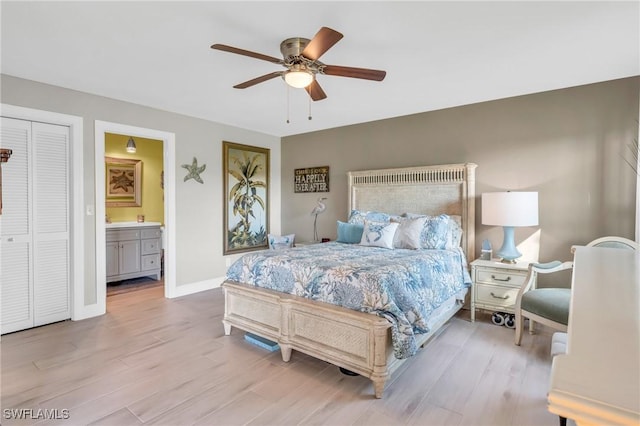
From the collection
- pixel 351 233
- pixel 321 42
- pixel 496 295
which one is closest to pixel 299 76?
pixel 321 42

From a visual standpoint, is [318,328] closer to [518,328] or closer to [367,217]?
[518,328]

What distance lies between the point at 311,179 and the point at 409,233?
2.37 meters

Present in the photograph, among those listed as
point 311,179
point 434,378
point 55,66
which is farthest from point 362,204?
point 55,66

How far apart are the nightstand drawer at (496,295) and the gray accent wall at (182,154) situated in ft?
11.7

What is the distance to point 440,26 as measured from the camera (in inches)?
89.6

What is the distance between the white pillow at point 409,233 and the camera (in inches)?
140

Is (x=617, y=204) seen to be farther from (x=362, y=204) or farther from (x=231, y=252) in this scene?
(x=231, y=252)

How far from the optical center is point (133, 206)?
5.92 m

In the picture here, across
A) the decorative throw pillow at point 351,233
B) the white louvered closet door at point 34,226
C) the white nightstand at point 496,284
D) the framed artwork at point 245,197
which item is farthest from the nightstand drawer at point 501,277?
the white louvered closet door at point 34,226

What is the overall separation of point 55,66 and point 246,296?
2.66 m

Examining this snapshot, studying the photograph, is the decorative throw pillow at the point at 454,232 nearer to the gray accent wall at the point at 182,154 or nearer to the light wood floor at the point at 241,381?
the light wood floor at the point at 241,381

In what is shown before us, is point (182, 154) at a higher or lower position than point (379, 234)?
higher

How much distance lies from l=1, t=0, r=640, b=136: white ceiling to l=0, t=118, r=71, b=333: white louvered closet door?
24.6 inches

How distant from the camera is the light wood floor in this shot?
1.98m
